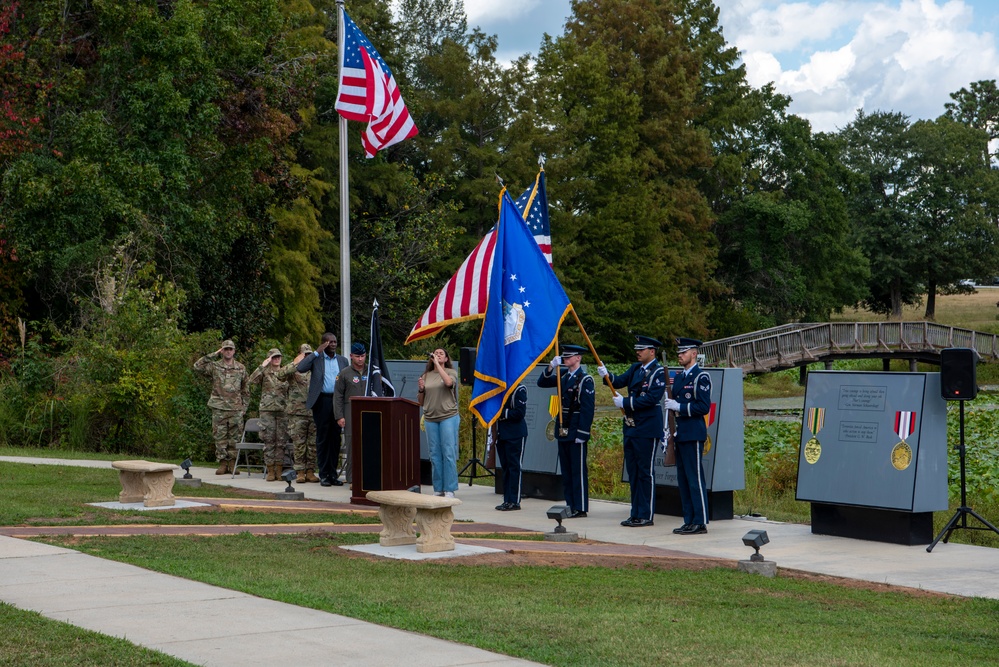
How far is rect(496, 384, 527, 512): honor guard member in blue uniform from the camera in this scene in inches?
631

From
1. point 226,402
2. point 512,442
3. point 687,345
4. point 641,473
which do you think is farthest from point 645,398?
point 226,402

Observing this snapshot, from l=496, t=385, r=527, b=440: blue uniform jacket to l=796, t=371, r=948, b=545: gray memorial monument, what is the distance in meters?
3.70

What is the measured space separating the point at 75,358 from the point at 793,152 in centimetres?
5678

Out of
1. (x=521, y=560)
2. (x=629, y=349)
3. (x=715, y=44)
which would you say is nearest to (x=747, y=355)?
(x=629, y=349)

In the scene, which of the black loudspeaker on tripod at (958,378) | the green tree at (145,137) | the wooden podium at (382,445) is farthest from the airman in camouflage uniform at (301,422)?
the green tree at (145,137)

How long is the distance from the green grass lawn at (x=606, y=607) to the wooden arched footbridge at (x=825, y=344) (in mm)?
40610

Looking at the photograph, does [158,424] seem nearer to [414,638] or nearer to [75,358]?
[75,358]

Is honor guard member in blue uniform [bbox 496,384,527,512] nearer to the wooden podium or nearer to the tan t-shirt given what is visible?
the tan t-shirt

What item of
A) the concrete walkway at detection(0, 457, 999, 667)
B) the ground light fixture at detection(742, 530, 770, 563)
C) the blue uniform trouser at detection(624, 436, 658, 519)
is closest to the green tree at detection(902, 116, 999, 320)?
the blue uniform trouser at detection(624, 436, 658, 519)

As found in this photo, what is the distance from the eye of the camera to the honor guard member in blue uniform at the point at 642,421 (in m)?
14.2

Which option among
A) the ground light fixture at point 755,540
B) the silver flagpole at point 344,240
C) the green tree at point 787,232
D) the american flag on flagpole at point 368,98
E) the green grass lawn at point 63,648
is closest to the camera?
the green grass lawn at point 63,648

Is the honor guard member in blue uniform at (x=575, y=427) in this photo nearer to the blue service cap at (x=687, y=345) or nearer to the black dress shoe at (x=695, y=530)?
the blue service cap at (x=687, y=345)

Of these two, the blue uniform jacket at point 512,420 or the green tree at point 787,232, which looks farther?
the green tree at point 787,232

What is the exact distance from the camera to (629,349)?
61.7 meters
